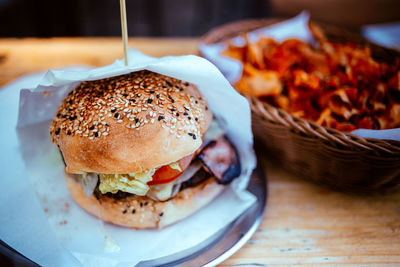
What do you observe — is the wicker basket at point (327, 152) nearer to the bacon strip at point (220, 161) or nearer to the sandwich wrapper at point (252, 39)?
the bacon strip at point (220, 161)

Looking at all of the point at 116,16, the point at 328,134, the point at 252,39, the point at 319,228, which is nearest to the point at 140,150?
the point at 328,134

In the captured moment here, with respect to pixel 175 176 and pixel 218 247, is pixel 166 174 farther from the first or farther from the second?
pixel 218 247

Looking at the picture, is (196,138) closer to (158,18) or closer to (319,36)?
(319,36)

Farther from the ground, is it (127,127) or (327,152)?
(127,127)

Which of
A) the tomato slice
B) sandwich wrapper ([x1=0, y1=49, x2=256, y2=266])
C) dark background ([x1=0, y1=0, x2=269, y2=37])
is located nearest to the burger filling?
the tomato slice

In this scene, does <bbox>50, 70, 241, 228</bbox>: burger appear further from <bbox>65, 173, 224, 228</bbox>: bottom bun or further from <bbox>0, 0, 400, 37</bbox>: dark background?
<bbox>0, 0, 400, 37</bbox>: dark background

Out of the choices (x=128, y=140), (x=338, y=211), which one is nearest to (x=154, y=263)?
(x=128, y=140)
